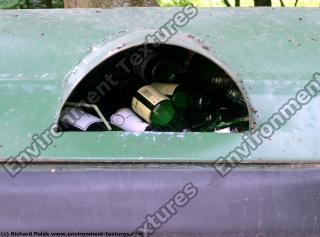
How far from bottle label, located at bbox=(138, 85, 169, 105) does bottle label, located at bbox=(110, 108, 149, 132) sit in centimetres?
7

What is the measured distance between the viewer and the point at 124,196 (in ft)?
4.64

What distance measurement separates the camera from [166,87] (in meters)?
1.75

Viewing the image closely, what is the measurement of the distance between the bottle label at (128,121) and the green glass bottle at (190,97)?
0.13 metres

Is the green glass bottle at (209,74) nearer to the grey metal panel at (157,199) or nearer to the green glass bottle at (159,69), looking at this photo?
the green glass bottle at (159,69)

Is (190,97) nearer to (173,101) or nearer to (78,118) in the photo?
(173,101)

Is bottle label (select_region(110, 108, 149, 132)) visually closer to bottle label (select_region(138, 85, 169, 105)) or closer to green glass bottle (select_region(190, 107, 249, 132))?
bottle label (select_region(138, 85, 169, 105))

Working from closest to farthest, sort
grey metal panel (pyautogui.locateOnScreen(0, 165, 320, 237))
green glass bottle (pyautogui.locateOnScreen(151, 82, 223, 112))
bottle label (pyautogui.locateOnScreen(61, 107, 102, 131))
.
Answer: grey metal panel (pyautogui.locateOnScreen(0, 165, 320, 237)) < bottle label (pyautogui.locateOnScreen(61, 107, 102, 131)) < green glass bottle (pyautogui.locateOnScreen(151, 82, 223, 112))

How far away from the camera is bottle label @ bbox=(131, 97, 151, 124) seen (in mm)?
1672

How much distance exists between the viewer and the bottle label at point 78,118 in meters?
1.63

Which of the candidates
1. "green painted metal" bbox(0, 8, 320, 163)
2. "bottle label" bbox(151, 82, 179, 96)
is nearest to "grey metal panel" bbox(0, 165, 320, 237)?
"green painted metal" bbox(0, 8, 320, 163)

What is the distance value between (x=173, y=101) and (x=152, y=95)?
91 mm

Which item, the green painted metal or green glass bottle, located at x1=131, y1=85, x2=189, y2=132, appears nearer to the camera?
the green painted metal

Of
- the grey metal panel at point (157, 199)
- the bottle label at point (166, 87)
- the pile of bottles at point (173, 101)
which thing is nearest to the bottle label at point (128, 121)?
the pile of bottles at point (173, 101)

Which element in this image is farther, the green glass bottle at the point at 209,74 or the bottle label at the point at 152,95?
the green glass bottle at the point at 209,74
